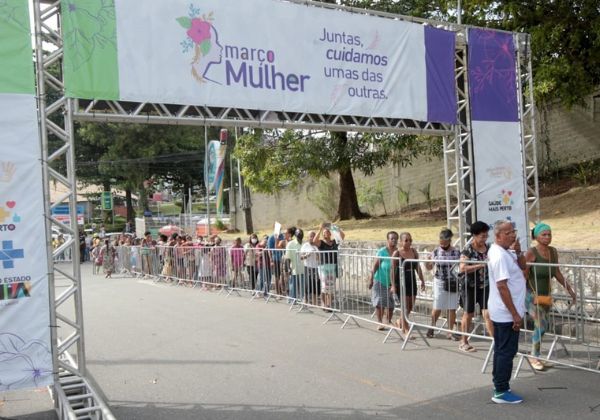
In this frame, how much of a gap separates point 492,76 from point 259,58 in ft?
14.7

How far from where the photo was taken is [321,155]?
1931 cm

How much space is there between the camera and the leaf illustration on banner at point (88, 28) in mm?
6438

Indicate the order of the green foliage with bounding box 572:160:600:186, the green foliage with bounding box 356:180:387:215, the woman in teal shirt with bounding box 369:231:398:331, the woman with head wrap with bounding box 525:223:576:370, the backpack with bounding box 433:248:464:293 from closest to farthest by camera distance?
the woman with head wrap with bounding box 525:223:576:370, the backpack with bounding box 433:248:464:293, the woman in teal shirt with bounding box 369:231:398:331, the green foliage with bounding box 572:160:600:186, the green foliage with bounding box 356:180:387:215

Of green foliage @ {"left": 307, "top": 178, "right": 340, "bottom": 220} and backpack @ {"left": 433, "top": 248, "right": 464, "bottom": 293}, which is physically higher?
green foliage @ {"left": 307, "top": 178, "right": 340, "bottom": 220}

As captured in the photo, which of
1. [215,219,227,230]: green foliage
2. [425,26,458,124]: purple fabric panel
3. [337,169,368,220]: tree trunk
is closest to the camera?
[425,26,458,124]: purple fabric panel

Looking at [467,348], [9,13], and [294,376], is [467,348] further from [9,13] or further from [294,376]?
[9,13]

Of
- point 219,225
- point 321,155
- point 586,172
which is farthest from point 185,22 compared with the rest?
point 219,225

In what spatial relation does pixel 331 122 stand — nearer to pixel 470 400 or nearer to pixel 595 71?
pixel 470 400

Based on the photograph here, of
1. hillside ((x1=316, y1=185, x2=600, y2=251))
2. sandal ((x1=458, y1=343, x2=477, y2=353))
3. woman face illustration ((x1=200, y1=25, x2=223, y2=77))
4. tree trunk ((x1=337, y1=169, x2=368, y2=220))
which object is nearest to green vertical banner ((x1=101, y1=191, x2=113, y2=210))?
tree trunk ((x1=337, y1=169, x2=368, y2=220))

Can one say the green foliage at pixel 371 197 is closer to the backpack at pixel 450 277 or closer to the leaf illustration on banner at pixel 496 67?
the leaf illustration on banner at pixel 496 67

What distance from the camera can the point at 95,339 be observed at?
9125mm

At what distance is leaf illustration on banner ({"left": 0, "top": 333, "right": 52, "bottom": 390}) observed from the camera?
5164 mm

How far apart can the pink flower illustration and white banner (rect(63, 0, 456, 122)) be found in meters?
0.01

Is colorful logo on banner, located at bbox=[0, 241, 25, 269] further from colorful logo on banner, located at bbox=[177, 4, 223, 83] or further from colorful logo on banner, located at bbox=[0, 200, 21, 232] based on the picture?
colorful logo on banner, located at bbox=[177, 4, 223, 83]
